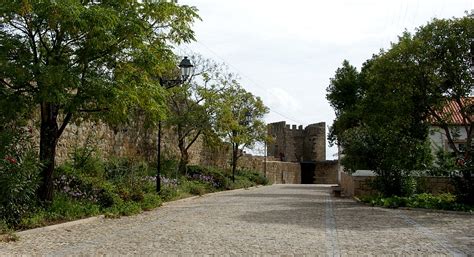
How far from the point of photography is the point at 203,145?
31.6 meters

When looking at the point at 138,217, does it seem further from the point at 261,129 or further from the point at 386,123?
the point at 261,129

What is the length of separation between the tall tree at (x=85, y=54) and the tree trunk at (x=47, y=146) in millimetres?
21

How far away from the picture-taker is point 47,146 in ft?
37.1

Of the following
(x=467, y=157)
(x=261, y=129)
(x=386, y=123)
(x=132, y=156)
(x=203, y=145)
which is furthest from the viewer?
(x=261, y=129)

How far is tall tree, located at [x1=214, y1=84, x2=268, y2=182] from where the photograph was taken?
28.2 meters

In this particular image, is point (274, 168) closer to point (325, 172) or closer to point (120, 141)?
point (325, 172)

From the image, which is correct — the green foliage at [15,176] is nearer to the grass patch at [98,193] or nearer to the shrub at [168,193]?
the grass patch at [98,193]

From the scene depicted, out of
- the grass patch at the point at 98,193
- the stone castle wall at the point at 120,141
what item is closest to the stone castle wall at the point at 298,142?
the stone castle wall at the point at 120,141

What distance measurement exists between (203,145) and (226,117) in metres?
6.88

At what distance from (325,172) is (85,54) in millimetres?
49513

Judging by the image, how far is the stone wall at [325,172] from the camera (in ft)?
186

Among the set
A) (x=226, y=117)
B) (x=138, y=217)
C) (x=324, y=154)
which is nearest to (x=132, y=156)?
(x=226, y=117)

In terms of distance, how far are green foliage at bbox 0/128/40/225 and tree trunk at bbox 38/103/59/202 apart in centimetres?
104

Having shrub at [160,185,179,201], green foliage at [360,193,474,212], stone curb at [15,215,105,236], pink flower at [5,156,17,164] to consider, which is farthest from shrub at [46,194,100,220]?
green foliage at [360,193,474,212]
